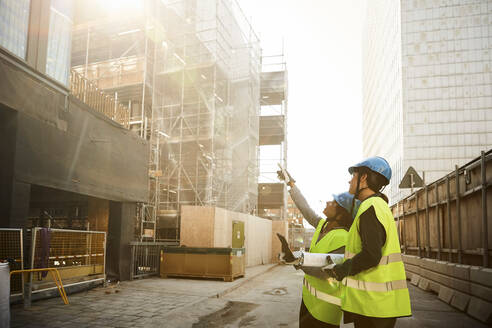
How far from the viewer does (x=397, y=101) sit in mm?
76938

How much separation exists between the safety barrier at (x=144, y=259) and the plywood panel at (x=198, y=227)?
64.0 inches

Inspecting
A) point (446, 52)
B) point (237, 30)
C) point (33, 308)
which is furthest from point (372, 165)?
point (446, 52)

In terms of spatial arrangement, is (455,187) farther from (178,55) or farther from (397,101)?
(397,101)

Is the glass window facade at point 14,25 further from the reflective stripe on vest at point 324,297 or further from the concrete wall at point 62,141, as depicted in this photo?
the reflective stripe on vest at point 324,297

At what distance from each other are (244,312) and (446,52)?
7958 cm

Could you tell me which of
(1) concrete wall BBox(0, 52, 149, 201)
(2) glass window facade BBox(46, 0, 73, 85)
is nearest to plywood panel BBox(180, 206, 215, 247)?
(1) concrete wall BBox(0, 52, 149, 201)

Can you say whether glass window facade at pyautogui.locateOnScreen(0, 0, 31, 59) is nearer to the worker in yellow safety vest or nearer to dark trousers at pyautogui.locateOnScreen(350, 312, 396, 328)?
the worker in yellow safety vest

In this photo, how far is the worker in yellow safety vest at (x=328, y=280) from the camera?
3.48 metres

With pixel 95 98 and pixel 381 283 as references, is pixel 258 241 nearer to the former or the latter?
pixel 95 98

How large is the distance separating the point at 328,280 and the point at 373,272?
457 mm

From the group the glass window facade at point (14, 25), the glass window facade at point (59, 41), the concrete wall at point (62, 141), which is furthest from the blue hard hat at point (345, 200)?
the glass window facade at point (59, 41)

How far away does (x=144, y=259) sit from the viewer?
14.5 m

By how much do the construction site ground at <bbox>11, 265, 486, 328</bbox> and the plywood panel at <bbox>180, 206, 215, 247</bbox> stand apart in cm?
427

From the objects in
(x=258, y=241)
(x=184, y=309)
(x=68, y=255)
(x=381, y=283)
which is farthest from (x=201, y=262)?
(x=381, y=283)
